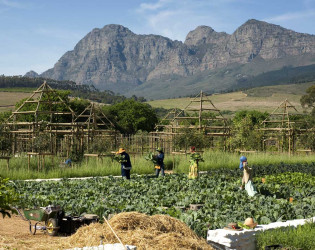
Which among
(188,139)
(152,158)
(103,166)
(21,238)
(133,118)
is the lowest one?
(21,238)

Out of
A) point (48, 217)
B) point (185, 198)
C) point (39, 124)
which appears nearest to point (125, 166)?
point (185, 198)

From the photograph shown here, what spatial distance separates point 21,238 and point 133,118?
45.9 meters

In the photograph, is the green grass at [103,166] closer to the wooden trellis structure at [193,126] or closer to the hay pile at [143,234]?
the wooden trellis structure at [193,126]

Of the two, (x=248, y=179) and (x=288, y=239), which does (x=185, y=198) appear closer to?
(x=248, y=179)

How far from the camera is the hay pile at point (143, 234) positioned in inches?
273

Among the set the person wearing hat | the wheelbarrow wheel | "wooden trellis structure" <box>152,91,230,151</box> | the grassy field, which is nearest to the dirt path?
the wheelbarrow wheel

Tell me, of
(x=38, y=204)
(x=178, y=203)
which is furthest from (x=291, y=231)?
(x=38, y=204)

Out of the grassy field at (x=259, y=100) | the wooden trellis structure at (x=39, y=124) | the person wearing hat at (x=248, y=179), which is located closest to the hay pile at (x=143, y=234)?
the person wearing hat at (x=248, y=179)

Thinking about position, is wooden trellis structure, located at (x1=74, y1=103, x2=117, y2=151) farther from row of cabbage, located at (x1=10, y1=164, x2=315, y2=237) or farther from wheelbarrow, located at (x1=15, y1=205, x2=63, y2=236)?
wheelbarrow, located at (x1=15, y1=205, x2=63, y2=236)

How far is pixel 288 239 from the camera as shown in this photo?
23.9 ft

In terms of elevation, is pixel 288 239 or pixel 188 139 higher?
pixel 188 139

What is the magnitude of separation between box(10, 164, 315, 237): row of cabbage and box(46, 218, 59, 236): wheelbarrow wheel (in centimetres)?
74

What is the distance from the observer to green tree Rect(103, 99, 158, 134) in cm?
5416

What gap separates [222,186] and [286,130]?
16.4 m
